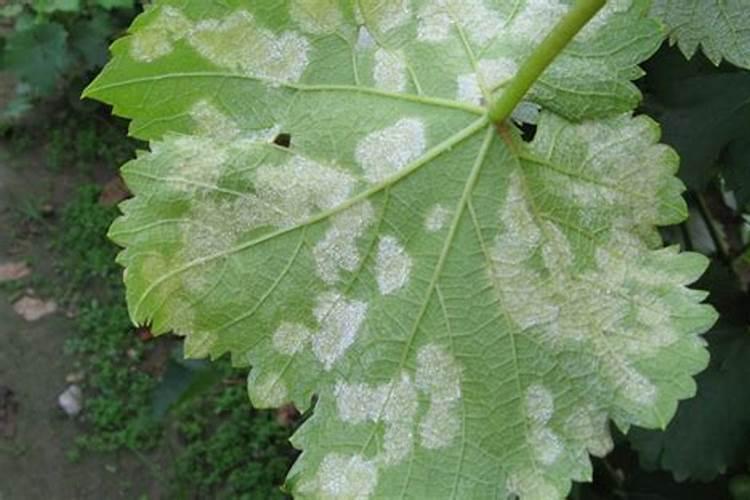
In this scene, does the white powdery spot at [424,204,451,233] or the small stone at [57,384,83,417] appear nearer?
the white powdery spot at [424,204,451,233]

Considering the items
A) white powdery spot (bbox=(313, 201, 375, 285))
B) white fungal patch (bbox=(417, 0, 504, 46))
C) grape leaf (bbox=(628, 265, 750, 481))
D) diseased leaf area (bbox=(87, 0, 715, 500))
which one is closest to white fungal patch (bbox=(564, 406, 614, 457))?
diseased leaf area (bbox=(87, 0, 715, 500))

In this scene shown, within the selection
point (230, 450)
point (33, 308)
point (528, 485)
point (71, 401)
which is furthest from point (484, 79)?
point (33, 308)

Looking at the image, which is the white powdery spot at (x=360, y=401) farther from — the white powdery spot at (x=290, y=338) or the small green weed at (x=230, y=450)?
the small green weed at (x=230, y=450)

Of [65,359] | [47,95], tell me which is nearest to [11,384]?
[65,359]

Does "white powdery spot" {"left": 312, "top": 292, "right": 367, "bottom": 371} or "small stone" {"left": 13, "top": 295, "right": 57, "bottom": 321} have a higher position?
"white powdery spot" {"left": 312, "top": 292, "right": 367, "bottom": 371}

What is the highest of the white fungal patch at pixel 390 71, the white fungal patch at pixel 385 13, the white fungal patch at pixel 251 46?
the white fungal patch at pixel 385 13

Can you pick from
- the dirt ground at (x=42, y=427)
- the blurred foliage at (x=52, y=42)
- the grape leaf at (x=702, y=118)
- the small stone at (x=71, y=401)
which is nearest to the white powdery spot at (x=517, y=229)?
the grape leaf at (x=702, y=118)

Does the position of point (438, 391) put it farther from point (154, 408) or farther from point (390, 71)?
point (154, 408)

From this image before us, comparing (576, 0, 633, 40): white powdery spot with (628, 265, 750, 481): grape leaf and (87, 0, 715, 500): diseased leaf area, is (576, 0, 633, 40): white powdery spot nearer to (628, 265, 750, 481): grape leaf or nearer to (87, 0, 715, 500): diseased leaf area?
(87, 0, 715, 500): diseased leaf area
